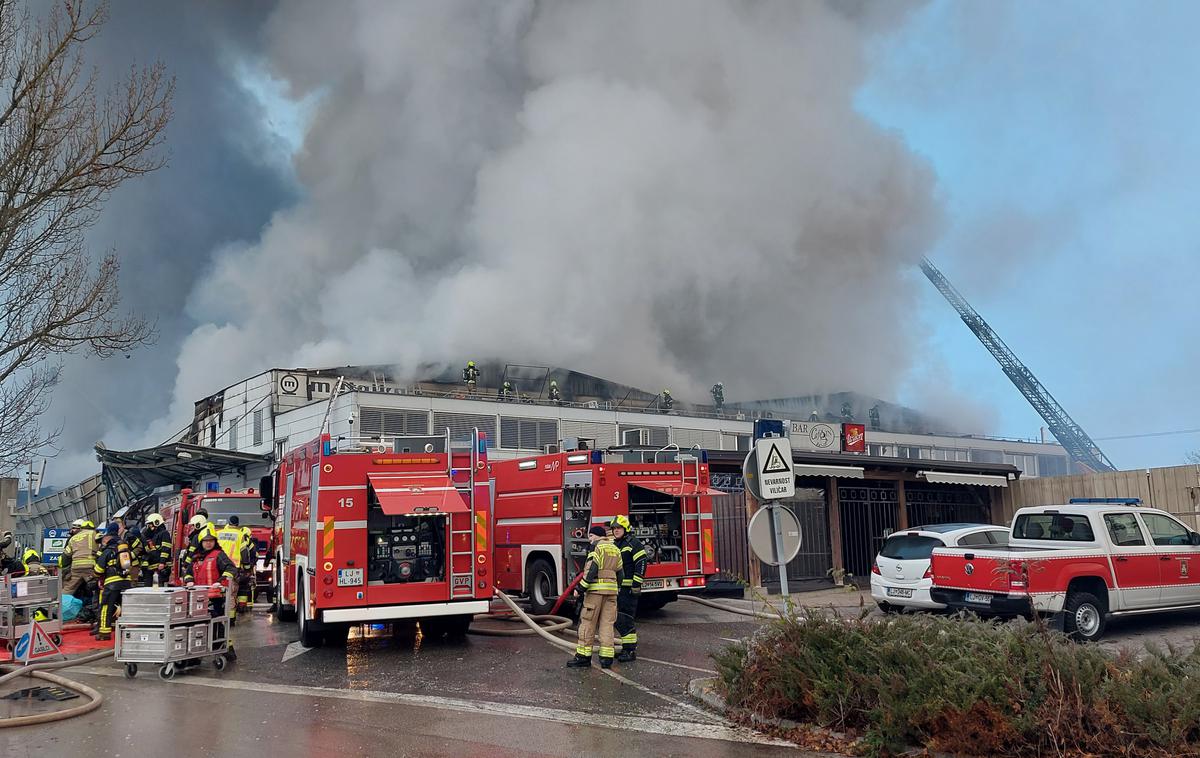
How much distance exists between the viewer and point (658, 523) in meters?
13.6

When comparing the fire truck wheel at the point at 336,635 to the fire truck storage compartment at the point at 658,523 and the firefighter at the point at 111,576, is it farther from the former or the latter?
the fire truck storage compartment at the point at 658,523

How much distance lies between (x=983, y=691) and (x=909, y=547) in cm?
738

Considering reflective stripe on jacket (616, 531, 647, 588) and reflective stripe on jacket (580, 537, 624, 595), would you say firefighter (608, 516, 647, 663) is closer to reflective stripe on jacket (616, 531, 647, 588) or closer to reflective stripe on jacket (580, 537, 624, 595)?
reflective stripe on jacket (616, 531, 647, 588)

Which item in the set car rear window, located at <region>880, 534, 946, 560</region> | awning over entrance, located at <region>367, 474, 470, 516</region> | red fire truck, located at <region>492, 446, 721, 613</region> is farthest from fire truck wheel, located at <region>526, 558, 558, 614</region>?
car rear window, located at <region>880, 534, 946, 560</region>

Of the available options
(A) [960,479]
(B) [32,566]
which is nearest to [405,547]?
(B) [32,566]

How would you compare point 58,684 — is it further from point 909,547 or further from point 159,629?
point 909,547

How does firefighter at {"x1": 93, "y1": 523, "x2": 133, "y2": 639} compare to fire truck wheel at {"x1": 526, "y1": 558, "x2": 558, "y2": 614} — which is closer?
firefighter at {"x1": 93, "y1": 523, "x2": 133, "y2": 639}

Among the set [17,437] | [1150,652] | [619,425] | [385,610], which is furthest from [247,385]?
[1150,652]

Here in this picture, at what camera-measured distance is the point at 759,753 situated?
6.02 meters

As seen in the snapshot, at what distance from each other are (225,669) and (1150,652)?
27.7 feet

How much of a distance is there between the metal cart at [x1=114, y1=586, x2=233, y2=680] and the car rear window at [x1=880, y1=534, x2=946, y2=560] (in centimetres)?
893

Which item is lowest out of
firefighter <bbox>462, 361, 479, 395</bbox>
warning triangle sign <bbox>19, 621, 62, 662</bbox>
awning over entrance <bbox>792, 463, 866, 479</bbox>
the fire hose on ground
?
the fire hose on ground

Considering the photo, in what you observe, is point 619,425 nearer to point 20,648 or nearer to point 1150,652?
point 20,648

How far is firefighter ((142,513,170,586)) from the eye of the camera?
1217 centimetres
